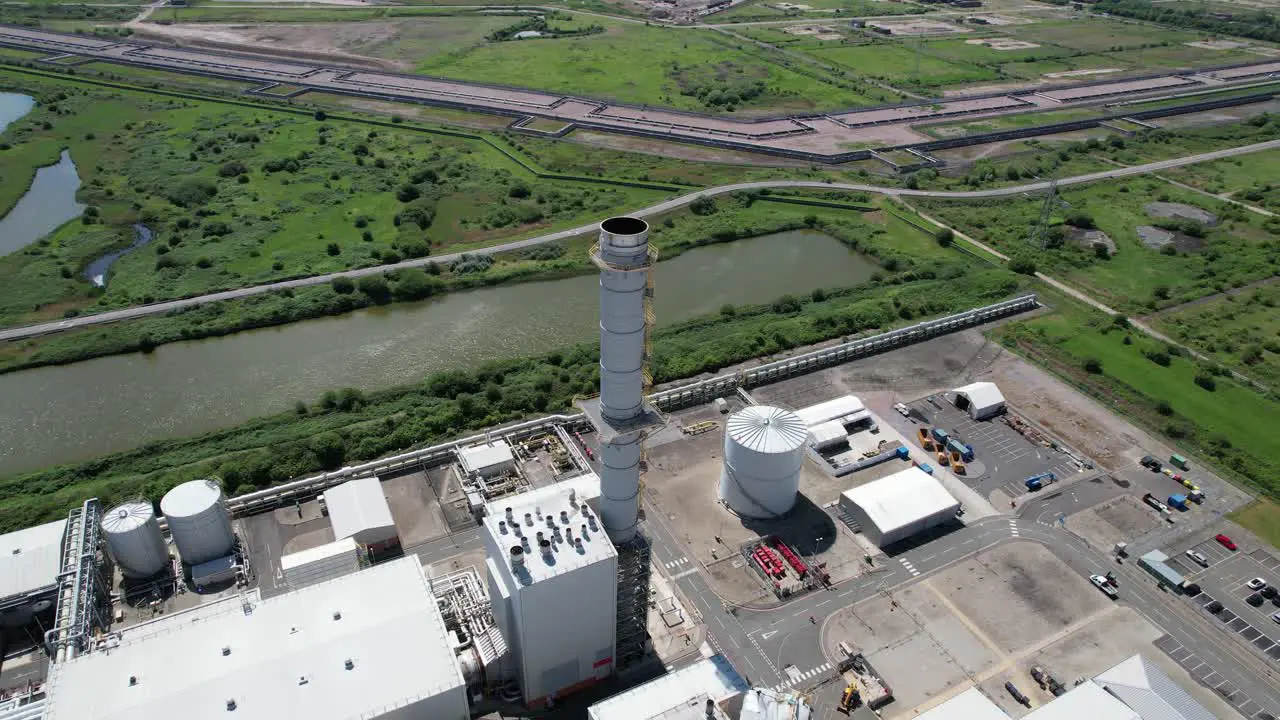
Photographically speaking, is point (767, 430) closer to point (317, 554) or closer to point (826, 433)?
point (826, 433)

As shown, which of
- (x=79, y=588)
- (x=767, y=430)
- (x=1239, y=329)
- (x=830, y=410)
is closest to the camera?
(x=79, y=588)

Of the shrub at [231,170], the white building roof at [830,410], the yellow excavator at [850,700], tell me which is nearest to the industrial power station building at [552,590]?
the yellow excavator at [850,700]

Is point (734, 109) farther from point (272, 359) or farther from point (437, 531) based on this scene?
point (437, 531)

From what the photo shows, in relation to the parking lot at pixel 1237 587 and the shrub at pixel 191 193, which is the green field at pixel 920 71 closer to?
the shrub at pixel 191 193

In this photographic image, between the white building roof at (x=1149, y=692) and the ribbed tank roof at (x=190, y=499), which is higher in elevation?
the ribbed tank roof at (x=190, y=499)

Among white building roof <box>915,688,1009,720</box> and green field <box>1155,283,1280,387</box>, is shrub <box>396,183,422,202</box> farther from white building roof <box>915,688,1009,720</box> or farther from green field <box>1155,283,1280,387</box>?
green field <box>1155,283,1280,387</box>

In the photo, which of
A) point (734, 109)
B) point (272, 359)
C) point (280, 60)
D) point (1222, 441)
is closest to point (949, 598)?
point (1222, 441)

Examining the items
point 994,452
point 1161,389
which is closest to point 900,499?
point 994,452
